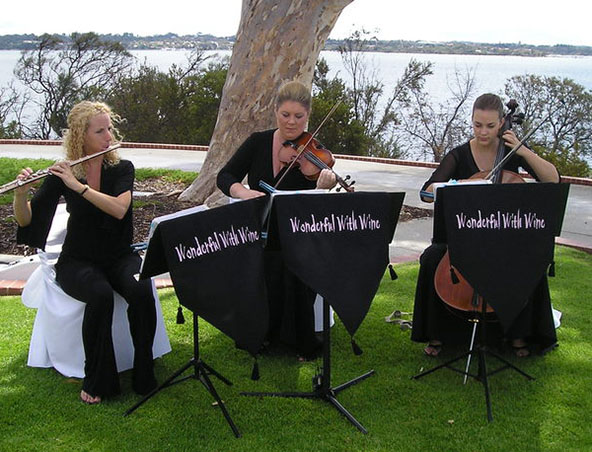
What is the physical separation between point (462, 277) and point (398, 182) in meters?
7.09

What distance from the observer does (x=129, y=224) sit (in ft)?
12.6

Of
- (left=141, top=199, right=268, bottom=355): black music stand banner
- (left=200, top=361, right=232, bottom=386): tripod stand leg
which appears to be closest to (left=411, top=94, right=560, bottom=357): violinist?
(left=200, top=361, right=232, bottom=386): tripod stand leg

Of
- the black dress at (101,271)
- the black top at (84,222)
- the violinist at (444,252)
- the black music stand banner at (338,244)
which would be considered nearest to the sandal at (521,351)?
the violinist at (444,252)

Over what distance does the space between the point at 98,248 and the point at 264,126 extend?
14.7 feet

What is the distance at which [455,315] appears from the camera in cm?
387

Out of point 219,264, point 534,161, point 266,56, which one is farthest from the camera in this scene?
point 266,56

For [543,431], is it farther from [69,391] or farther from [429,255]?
[69,391]

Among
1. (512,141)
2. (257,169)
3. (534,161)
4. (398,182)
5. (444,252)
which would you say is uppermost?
(512,141)

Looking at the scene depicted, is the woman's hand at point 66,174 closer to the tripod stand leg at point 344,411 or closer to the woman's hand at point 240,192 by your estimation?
the woman's hand at point 240,192

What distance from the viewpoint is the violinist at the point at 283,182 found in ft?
13.0

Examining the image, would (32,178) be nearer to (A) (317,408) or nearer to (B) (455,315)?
(A) (317,408)

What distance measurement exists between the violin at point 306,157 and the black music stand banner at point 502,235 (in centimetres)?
95

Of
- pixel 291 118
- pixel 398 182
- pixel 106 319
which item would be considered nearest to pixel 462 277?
pixel 291 118

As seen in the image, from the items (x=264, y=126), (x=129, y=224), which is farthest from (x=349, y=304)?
(x=264, y=126)
